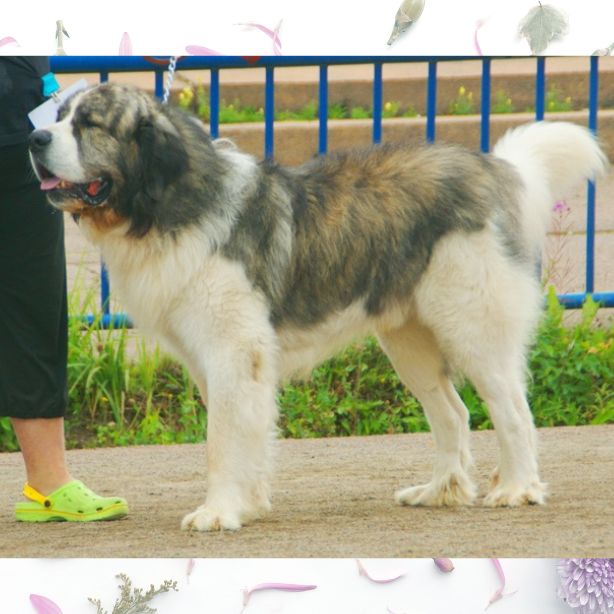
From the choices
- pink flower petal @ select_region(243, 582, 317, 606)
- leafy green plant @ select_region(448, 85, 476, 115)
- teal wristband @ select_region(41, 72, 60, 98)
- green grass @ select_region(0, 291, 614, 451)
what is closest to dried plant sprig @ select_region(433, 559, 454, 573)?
pink flower petal @ select_region(243, 582, 317, 606)

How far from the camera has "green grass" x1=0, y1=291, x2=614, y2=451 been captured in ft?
22.1

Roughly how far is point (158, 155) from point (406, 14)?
1.21 metres

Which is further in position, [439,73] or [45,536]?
[439,73]

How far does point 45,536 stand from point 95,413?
7.06 feet

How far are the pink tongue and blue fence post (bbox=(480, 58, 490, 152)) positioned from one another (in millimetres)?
1398

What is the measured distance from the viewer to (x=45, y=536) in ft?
15.5

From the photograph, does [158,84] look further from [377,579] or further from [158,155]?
[377,579]

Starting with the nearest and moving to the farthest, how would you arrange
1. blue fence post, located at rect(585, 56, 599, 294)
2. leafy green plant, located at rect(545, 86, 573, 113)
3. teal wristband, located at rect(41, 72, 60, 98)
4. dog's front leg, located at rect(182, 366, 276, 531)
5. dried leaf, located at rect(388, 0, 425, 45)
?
1. dried leaf, located at rect(388, 0, 425, 45)
2. teal wristband, located at rect(41, 72, 60, 98)
3. dog's front leg, located at rect(182, 366, 276, 531)
4. blue fence post, located at rect(585, 56, 599, 294)
5. leafy green plant, located at rect(545, 86, 573, 113)

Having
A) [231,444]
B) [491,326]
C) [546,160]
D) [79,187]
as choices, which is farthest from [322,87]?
[231,444]

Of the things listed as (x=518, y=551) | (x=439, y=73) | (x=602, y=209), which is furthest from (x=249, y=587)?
(x=602, y=209)

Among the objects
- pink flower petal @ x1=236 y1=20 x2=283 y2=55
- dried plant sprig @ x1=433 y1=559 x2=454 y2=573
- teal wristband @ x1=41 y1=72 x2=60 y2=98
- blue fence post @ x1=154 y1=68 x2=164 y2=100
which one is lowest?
dried plant sprig @ x1=433 y1=559 x2=454 y2=573

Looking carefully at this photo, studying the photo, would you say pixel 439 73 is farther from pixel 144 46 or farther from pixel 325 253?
pixel 144 46

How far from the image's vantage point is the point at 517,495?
5.02 metres

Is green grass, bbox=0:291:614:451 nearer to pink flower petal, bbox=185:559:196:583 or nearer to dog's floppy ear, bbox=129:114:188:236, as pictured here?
dog's floppy ear, bbox=129:114:188:236
